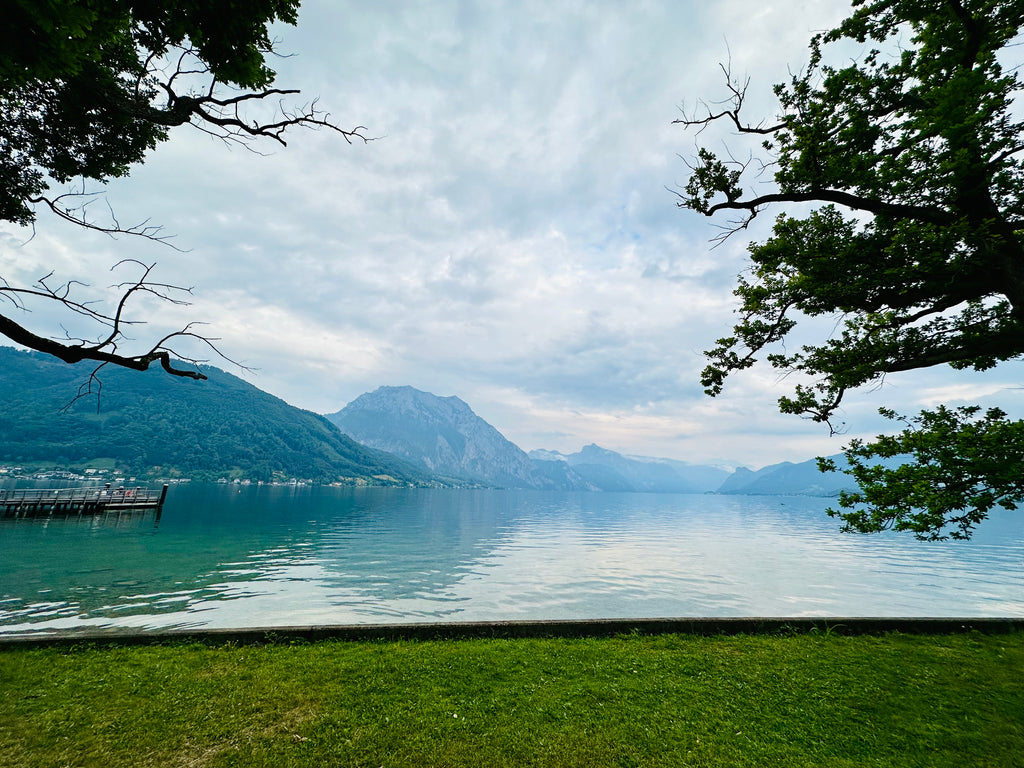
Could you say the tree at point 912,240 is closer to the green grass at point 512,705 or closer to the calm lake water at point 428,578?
the green grass at point 512,705

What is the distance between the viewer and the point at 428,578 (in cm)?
2736

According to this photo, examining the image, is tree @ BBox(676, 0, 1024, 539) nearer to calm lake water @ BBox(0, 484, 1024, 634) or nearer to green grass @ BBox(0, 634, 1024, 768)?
green grass @ BBox(0, 634, 1024, 768)

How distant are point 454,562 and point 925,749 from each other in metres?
31.2

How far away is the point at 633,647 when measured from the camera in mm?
9648

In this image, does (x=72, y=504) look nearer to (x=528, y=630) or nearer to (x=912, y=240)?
(x=528, y=630)

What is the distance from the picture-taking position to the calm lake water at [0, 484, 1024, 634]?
1941 cm

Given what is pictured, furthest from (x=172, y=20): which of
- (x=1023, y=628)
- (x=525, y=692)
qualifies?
(x=1023, y=628)

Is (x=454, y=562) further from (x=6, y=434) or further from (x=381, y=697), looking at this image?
(x=6, y=434)

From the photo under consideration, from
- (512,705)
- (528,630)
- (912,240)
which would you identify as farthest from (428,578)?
(912,240)

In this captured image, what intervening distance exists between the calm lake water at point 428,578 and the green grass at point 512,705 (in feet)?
34.6

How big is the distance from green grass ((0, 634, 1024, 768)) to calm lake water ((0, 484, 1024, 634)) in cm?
1055

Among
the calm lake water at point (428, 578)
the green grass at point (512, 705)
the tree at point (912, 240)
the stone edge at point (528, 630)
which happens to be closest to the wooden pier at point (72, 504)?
the calm lake water at point (428, 578)

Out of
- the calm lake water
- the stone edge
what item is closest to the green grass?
the stone edge

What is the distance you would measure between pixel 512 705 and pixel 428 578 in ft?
73.3
